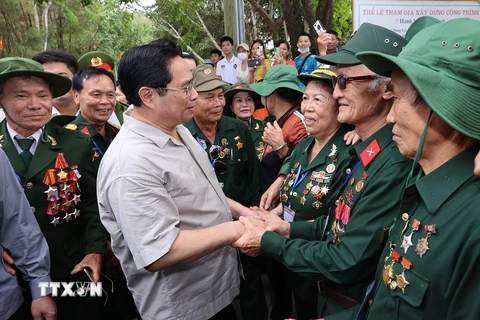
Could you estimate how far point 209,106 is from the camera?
3.78m

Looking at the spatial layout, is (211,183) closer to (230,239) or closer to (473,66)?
(230,239)

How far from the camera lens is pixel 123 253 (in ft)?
7.12

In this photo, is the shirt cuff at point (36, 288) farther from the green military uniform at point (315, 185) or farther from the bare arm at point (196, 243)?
the green military uniform at point (315, 185)

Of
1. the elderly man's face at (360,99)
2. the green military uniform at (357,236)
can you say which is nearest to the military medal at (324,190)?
the green military uniform at (357,236)

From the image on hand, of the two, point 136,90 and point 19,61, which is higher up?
point 19,61

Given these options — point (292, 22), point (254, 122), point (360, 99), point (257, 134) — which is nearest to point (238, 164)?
point (257, 134)

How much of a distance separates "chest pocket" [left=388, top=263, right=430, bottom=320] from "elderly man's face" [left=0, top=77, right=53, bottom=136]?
7.96 feet

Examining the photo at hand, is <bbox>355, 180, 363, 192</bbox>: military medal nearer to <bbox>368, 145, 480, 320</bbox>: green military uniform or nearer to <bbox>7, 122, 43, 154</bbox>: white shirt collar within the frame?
<bbox>368, 145, 480, 320</bbox>: green military uniform

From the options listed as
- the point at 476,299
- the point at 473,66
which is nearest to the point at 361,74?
the point at 473,66

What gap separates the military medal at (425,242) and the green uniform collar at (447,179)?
5 centimetres

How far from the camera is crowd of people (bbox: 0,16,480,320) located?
134 centimetres

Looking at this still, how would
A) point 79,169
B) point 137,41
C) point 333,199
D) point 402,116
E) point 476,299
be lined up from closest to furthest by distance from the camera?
point 476,299 → point 402,116 → point 333,199 → point 79,169 → point 137,41

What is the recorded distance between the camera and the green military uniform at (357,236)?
1833mm

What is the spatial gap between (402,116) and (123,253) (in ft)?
5.07
